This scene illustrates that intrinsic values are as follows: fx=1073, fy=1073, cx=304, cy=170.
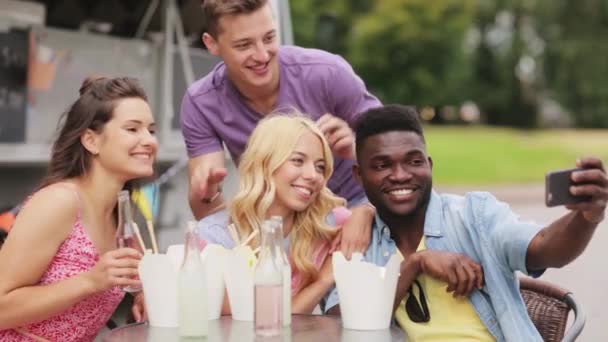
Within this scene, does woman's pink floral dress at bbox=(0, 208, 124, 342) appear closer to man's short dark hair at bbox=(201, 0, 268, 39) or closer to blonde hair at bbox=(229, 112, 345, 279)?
blonde hair at bbox=(229, 112, 345, 279)

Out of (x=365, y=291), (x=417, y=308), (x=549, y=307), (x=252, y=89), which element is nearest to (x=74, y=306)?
(x=365, y=291)

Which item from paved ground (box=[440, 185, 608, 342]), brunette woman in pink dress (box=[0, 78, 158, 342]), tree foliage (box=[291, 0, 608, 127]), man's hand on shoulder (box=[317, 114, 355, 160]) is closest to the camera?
brunette woman in pink dress (box=[0, 78, 158, 342])

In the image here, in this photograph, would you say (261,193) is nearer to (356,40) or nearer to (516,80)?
(356,40)

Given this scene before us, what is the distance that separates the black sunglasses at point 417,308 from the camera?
323cm

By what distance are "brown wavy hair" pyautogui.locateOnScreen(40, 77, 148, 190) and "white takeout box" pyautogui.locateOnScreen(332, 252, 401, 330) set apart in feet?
3.05

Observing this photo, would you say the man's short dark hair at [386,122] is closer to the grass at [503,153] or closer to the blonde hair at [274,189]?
the blonde hair at [274,189]

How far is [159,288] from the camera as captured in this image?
9.82 feet

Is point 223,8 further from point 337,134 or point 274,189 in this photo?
point 274,189

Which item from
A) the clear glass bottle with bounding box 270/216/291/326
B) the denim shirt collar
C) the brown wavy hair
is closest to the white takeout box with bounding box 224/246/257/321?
the clear glass bottle with bounding box 270/216/291/326

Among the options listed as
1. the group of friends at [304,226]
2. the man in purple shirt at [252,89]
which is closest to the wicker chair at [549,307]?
the group of friends at [304,226]

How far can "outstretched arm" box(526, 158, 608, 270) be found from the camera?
2.65m

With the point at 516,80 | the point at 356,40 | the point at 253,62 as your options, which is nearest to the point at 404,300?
the point at 253,62

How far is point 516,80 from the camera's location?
130ft

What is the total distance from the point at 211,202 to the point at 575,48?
111ft
